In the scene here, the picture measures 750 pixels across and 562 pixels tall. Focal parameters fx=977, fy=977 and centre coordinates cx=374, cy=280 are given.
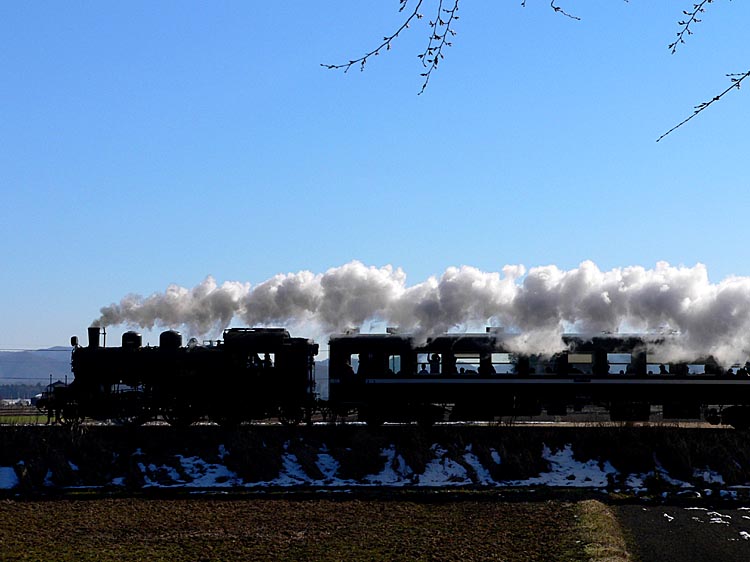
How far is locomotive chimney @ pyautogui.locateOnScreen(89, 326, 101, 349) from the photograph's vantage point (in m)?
36.6

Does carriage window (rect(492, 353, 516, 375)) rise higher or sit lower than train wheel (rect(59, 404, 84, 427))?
higher

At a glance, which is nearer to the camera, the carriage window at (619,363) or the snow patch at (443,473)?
the snow patch at (443,473)

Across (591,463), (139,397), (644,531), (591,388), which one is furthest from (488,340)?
(644,531)

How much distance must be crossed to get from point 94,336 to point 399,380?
11.8m

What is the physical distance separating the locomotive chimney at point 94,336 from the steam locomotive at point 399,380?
0.55 meters

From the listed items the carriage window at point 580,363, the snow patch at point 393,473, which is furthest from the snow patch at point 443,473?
the carriage window at point 580,363

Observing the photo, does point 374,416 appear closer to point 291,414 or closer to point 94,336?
point 291,414

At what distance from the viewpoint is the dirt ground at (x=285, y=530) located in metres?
17.6

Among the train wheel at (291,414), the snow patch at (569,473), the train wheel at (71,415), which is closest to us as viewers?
the snow patch at (569,473)

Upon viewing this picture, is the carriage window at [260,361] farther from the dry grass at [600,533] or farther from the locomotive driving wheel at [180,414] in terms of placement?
the dry grass at [600,533]

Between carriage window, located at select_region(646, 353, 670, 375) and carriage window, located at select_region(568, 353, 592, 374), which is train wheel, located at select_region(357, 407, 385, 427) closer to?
carriage window, located at select_region(568, 353, 592, 374)

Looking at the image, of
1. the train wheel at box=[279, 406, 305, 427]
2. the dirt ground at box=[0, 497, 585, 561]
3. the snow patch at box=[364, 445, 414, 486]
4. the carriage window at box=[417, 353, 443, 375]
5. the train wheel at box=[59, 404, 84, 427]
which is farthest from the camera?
the train wheel at box=[59, 404, 84, 427]

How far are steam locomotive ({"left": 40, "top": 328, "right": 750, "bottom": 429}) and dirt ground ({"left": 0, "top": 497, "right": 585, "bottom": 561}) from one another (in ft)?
33.1

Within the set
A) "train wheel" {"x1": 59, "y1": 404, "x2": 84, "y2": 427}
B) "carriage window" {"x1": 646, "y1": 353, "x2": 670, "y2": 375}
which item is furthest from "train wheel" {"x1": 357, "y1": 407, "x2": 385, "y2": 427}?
"train wheel" {"x1": 59, "y1": 404, "x2": 84, "y2": 427}
